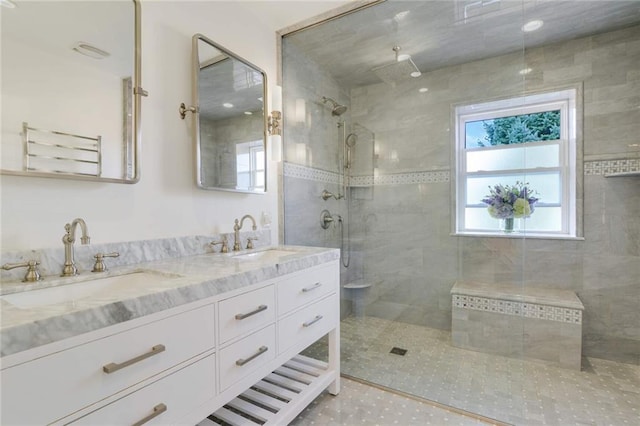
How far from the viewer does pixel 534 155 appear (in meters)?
2.50

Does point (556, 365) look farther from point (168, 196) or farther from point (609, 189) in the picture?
point (168, 196)

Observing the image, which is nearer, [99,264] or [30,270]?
[30,270]

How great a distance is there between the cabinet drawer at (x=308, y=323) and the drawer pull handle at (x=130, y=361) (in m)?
0.57

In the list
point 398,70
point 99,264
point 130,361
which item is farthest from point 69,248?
point 398,70

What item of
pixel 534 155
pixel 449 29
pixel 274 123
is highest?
pixel 449 29

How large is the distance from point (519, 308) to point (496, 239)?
526 mm

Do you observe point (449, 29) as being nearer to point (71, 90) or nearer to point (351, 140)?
point (351, 140)

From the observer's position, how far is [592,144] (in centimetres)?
230

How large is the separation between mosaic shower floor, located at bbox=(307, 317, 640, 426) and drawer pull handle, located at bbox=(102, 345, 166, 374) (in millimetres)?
1515

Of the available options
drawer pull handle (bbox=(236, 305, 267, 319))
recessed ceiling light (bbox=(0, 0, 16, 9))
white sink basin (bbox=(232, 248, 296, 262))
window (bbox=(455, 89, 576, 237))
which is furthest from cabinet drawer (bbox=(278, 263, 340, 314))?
window (bbox=(455, 89, 576, 237))

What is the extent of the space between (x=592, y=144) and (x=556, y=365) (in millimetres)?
1616

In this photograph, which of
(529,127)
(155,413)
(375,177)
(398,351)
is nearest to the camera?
(155,413)

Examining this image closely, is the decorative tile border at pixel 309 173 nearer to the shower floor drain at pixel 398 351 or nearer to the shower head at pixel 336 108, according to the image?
the shower head at pixel 336 108

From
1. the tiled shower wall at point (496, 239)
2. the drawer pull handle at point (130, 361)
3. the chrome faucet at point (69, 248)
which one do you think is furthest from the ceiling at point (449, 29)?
the drawer pull handle at point (130, 361)
